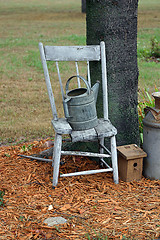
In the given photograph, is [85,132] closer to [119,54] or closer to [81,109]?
[81,109]

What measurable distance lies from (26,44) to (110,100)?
29.3ft

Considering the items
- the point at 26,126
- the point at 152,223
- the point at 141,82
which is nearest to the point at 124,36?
the point at 152,223

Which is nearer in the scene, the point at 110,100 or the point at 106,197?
the point at 106,197

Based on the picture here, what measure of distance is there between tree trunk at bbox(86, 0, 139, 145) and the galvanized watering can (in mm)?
345

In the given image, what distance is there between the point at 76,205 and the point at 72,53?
4.80 ft

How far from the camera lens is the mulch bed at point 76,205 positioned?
246cm

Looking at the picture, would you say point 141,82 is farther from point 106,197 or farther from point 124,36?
point 106,197

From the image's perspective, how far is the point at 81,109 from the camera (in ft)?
10.0

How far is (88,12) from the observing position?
334cm

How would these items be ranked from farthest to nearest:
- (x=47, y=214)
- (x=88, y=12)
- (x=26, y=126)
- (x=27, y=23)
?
1. (x=27, y=23)
2. (x=26, y=126)
3. (x=88, y=12)
4. (x=47, y=214)

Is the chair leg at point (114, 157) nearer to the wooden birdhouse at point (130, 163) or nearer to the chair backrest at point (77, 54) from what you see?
the wooden birdhouse at point (130, 163)

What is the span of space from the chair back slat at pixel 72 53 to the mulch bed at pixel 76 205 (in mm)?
1145

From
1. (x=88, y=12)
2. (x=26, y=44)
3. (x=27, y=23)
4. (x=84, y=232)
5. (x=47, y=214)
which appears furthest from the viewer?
(x=27, y=23)

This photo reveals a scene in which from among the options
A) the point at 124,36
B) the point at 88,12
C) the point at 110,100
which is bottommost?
the point at 110,100
